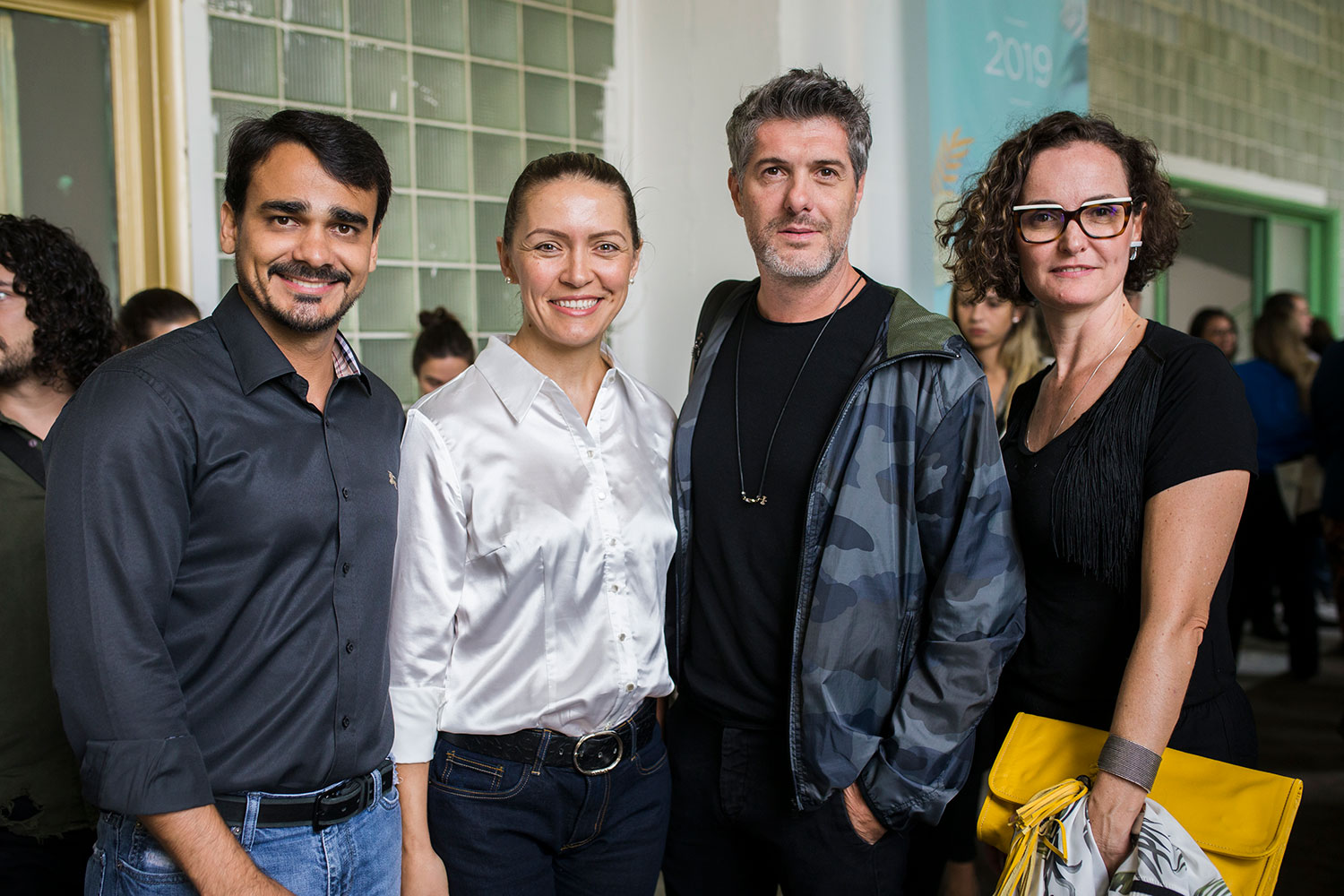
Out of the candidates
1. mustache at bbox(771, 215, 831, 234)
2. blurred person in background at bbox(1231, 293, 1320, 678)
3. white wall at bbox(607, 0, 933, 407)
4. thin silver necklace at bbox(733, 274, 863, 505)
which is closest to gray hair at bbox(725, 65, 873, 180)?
mustache at bbox(771, 215, 831, 234)

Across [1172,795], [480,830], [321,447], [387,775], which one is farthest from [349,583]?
[1172,795]

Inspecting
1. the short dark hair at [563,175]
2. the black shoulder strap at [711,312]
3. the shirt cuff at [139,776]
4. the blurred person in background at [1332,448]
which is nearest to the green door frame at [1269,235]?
the blurred person in background at [1332,448]

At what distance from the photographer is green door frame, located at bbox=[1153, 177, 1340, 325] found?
6.61 meters

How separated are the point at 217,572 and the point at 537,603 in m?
0.52

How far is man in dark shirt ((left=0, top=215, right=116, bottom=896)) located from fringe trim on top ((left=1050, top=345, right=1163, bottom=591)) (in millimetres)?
1731

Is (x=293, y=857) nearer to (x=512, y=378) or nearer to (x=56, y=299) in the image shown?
(x=512, y=378)

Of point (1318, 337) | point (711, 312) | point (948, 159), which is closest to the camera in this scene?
point (711, 312)

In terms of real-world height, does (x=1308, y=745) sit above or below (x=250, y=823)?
below

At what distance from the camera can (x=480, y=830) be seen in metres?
1.69

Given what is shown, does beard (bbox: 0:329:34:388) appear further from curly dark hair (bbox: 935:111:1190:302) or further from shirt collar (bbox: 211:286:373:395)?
curly dark hair (bbox: 935:111:1190:302)

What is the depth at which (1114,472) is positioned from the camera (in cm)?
166

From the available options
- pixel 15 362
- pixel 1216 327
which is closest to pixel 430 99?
pixel 15 362

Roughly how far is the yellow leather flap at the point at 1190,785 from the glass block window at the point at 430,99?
8.18 feet

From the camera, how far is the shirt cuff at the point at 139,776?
1.26 m
